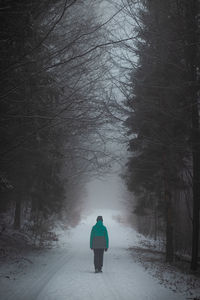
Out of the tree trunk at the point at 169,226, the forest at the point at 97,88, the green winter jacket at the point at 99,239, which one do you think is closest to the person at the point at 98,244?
the green winter jacket at the point at 99,239

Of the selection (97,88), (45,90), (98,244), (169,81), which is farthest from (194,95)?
(98,244)

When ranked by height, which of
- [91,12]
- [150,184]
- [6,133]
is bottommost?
[150,184]

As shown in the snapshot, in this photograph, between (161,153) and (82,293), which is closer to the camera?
(82,293)

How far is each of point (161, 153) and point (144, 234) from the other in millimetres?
19114

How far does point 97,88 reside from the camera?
679 centimetres

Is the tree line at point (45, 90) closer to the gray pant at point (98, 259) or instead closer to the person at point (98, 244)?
the person at point (98, 244)

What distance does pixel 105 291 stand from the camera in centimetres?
770

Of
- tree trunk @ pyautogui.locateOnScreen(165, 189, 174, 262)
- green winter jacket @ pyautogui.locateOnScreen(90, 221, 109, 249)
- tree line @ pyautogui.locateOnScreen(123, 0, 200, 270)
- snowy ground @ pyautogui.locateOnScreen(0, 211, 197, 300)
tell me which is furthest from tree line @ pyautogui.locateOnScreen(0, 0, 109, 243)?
tree trunk @ pyautogui.locateOnScreen(165, 189, 174, 262)

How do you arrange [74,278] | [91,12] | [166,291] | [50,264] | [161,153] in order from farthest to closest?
[161,153] → [50,264] → [74,278] → [166,291] → [91,12]

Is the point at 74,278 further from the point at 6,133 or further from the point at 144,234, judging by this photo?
the point at 144,234

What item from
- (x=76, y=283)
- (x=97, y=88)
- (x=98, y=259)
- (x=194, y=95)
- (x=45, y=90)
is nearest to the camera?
(x=97, y=88)

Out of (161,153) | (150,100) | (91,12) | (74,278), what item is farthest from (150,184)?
(91,12)

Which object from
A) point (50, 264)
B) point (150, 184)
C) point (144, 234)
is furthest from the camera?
point (144, 234)

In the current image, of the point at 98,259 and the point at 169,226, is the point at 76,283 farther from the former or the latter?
the point at 169,226
